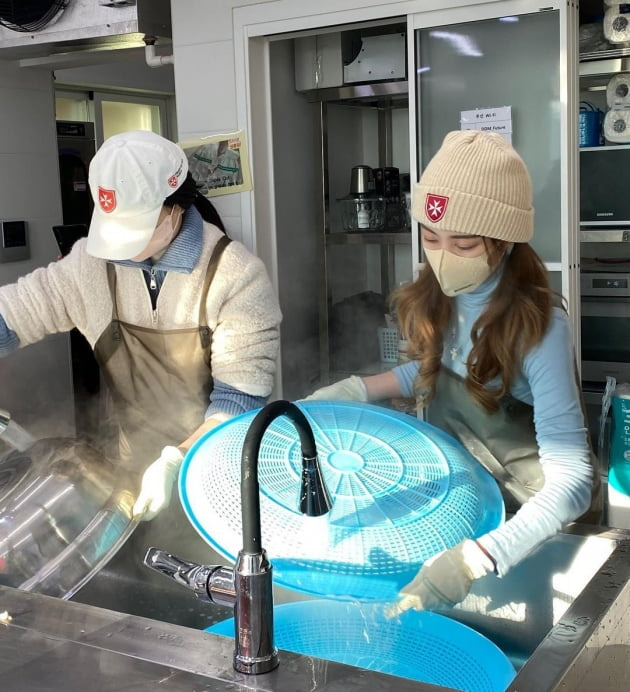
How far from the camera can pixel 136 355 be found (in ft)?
7.21

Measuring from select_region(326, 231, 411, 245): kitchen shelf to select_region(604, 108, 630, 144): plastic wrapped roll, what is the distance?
98 centimetres

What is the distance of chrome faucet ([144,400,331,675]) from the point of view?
0.92 m

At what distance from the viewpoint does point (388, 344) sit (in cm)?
392

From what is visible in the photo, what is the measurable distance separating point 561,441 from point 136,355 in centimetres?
110

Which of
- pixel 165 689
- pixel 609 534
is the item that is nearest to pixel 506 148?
pixel 609 534

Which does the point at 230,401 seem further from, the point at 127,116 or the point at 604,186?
the point at 127,116

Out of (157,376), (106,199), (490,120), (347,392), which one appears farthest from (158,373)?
(490,120)

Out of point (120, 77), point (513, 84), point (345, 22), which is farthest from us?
point (120, 77)

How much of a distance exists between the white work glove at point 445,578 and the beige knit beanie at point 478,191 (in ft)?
2.01

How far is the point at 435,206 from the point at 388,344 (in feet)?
7.56

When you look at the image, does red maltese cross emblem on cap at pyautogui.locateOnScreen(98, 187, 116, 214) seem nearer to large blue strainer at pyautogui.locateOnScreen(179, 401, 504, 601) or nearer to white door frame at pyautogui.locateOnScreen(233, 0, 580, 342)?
large blue strainer at pyautogui.locateOnScreen(179, 401, 504, 601)

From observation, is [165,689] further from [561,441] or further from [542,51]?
[542,51]

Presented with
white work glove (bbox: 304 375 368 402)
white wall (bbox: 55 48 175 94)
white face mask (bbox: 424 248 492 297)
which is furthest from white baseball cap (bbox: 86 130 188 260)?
white wall (bbox: 55 48 175 94)

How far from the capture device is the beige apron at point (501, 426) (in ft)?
5.71
